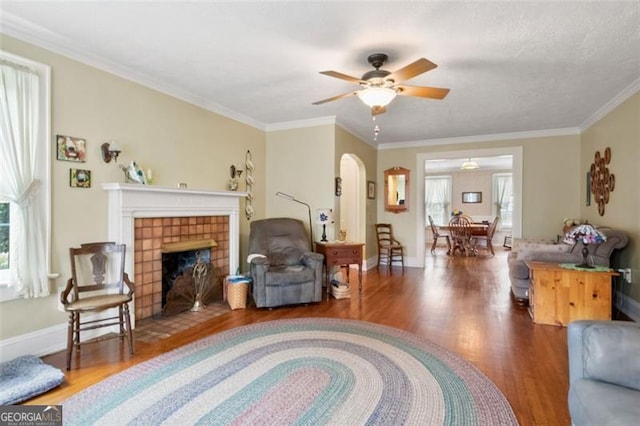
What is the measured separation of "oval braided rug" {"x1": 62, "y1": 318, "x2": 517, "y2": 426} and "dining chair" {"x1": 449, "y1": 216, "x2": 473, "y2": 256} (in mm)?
5692

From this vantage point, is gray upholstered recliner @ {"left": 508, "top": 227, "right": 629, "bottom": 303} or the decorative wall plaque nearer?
gray upholstered recliner @ {"left": 508, "top": 227, "right": 629, "bottom": 303}

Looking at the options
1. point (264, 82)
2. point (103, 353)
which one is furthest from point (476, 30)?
point (103, 353)

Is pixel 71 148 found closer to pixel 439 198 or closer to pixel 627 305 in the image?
pixel 627 305

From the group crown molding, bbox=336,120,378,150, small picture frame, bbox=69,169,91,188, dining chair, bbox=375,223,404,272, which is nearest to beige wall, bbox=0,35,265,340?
small picture frame, bbox=69,169,91,188

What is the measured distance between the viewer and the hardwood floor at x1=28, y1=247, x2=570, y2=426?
6.75 feet

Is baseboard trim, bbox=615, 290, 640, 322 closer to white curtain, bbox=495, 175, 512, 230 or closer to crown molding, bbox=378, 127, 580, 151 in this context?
crown molding, bbox=378, 127, 580, 151

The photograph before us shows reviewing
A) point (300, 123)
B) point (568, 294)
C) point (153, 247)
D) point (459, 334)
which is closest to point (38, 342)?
point (153, 247)

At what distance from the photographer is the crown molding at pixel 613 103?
342cm

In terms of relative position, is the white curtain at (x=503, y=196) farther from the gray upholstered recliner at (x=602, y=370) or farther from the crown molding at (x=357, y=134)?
the gray upholstered recliner at (x=602, y=370)

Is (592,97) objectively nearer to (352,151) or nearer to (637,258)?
(637,258)

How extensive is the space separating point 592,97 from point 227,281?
4.76m

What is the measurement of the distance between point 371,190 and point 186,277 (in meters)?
3.88

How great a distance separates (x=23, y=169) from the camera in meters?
2.42

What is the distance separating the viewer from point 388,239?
6559mm
